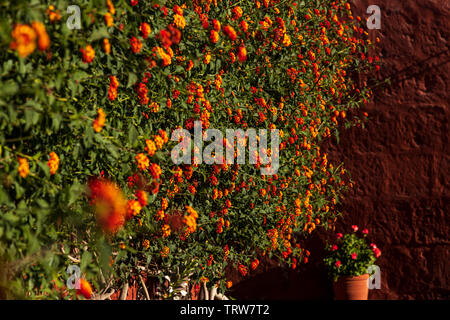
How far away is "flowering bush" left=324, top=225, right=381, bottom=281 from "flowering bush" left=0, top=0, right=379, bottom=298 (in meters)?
0.24

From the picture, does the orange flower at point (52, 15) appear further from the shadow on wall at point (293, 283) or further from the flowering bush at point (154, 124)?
the shadow on wall at point (293, 283)

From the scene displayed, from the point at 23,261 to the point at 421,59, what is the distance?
4.24 metres

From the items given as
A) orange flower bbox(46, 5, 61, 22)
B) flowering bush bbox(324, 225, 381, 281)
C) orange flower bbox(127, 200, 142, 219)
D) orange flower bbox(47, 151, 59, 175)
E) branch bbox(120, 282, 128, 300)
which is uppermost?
orange flower bbox(46, 5, 61, 22)

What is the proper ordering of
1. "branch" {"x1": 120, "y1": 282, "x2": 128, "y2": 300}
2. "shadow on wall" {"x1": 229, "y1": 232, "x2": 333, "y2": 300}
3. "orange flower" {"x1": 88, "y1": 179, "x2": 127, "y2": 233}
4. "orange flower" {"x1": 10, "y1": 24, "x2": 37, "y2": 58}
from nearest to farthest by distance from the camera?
1. "orange flower" {"x1": 10, "y1": 24, "x2": 37, "y2": 58}
2. "orange flower" {"x1": 88, "y1": 179, "x2": 127, "y2": 233}
3. "branch" {"x1": 120, "y1": 282, "x2": 128, "y2": 300}
4. "shadow on wall" {"x1": 229, "y1": 232, "x2": 333, "y2": 300}

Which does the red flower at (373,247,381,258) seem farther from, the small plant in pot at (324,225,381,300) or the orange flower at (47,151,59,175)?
the orange flower at (47,151,59,175)

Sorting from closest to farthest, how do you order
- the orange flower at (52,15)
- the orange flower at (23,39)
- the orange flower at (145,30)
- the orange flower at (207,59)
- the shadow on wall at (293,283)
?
the orange flower at (23,39) → the orange flower at (52,15) → the orange flower at (145,30) → the orange flower at (207,59) → the shadow on wall at (293,283)

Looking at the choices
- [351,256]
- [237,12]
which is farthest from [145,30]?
[351,256]

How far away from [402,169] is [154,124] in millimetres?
2915

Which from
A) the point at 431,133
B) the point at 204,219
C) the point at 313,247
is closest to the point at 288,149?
the point at 204,219

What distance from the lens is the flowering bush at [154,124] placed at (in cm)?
171

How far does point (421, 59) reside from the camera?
197 inches

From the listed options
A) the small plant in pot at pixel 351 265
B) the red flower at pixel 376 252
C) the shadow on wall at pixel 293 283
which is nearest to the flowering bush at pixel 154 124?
the shadow on wall at pixel 293 283

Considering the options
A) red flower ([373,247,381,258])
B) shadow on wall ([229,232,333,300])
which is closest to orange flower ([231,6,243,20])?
shadow on wall ([229,232,333,300])

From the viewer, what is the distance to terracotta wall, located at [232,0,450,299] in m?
4.91
